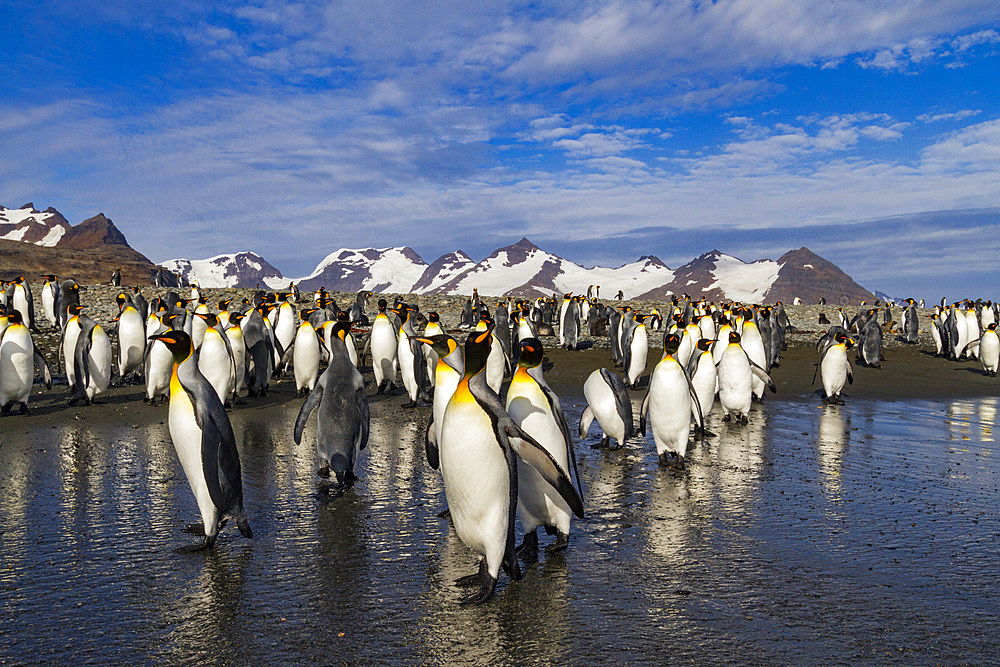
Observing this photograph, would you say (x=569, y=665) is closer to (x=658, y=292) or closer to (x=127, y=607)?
(x=127, y=607)

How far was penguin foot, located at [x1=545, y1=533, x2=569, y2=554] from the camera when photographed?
4.55 meters

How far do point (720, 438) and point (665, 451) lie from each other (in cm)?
170

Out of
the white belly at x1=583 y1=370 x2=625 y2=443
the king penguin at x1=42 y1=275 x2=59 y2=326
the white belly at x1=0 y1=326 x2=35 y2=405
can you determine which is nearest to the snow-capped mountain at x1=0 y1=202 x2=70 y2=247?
the king penguin at x1=42 y1=275 x2=59 y2=326

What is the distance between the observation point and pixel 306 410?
6.29 metres

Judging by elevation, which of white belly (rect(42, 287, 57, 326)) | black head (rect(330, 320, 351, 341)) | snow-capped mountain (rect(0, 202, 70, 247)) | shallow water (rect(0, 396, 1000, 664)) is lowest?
shallow water (rect(0, 396, 1000, 664))

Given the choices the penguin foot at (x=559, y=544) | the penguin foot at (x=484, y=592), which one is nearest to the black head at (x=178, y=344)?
the penguin foot at (x=484, y=592)

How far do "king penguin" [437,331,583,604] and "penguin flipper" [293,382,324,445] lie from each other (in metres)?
2.53

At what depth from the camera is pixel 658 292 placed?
579 feet

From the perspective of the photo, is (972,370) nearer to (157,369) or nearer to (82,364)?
(157,369)

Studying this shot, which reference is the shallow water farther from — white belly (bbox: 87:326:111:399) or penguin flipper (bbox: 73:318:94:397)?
white belly (bbox: 87:326:111:399)

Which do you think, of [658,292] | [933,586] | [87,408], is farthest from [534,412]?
[658,292]

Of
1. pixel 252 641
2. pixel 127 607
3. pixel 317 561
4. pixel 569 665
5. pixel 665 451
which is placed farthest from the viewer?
pixel 665 451

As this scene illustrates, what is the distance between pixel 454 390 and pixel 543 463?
1.57 m

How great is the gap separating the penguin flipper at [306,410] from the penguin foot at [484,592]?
2702mm
